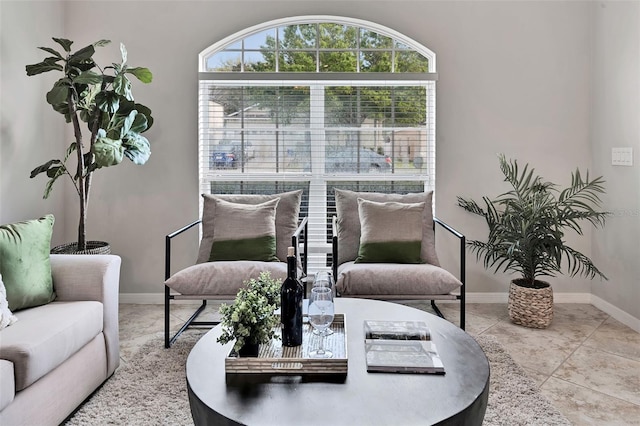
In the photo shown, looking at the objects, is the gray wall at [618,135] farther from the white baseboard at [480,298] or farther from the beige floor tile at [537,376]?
the beige floor tile at [537,376]

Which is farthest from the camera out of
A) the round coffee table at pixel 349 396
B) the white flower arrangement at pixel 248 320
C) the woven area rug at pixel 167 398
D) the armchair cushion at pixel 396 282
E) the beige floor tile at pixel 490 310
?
the beige floor tile at pixel 490 310

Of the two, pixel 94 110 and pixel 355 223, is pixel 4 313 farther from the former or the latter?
pixel 355 223

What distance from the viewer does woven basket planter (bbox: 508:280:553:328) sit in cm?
310

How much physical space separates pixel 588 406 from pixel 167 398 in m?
1.91

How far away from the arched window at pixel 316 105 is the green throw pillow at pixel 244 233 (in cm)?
65

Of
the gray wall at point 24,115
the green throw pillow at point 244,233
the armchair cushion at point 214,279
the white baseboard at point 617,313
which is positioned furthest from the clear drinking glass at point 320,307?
the white baseboard at point 617,313

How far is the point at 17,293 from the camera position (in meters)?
2.04

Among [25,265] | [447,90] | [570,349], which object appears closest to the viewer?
[25,265]

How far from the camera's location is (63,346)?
1.86m

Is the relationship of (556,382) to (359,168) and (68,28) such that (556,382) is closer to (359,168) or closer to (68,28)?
(359,168)

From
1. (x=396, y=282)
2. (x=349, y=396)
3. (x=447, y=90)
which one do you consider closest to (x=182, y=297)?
(x=396, y=282)

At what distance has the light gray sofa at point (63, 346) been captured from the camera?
5.40 ft

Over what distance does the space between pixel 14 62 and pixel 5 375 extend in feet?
7.71

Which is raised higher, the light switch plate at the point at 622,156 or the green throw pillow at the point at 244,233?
the light switch plate at the point at 622,156
